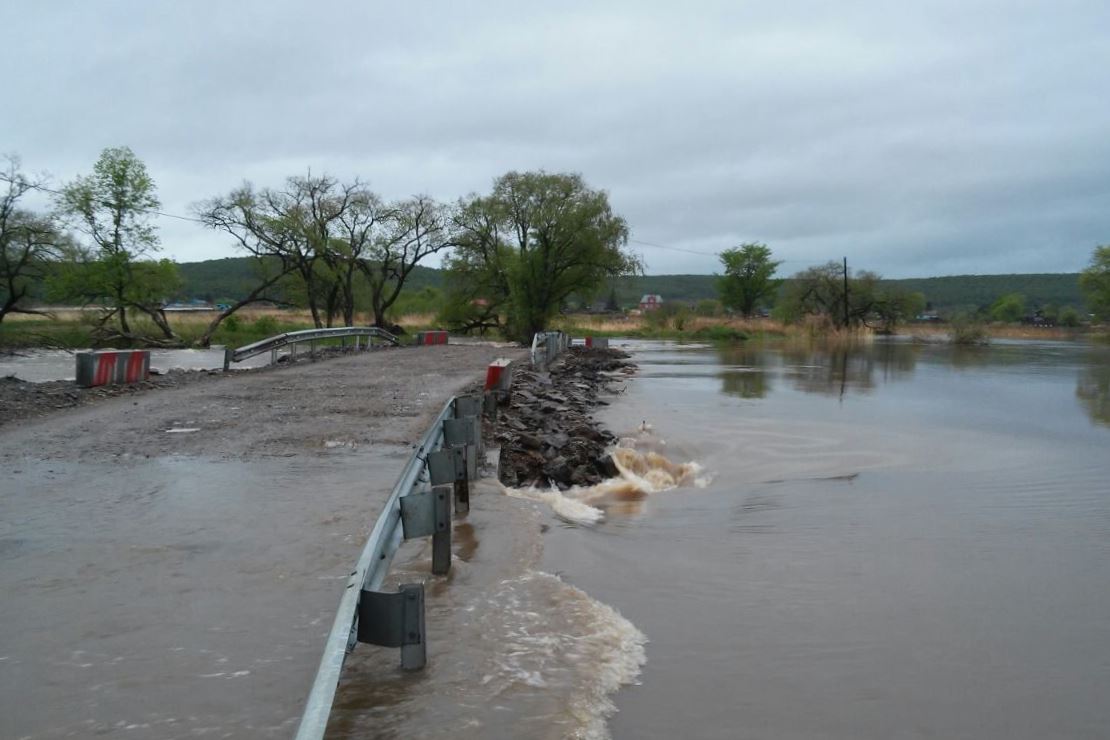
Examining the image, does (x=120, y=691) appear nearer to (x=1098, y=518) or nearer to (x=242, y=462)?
(x=242, y=462)

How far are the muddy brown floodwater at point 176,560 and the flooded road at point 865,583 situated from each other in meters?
1.74

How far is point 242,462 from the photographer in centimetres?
888

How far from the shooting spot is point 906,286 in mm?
119812

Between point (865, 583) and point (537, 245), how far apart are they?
4944cm

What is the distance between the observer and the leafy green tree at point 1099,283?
271 feet

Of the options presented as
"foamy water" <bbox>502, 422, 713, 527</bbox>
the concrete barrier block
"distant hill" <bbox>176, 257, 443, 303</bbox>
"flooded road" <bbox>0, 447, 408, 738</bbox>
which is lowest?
"foamy water" <bbox>502, 422, 713, 527</bbox>

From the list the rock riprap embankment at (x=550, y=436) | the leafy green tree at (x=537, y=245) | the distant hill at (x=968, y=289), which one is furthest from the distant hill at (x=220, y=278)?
the rock riprap embankment at (x=550, y=436)

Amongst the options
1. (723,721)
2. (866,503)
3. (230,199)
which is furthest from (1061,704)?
(230,199)

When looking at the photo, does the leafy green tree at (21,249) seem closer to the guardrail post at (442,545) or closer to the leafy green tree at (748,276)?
the guardrail post at (442,545)

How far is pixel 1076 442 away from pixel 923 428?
2416 millimetres

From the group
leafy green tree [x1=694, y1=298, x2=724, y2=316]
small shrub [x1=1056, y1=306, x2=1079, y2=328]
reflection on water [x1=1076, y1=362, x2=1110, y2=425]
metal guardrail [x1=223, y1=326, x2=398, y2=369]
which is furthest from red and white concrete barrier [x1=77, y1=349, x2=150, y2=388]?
small shrub [x1=1056, y1=306, x2=1079, y2=328]

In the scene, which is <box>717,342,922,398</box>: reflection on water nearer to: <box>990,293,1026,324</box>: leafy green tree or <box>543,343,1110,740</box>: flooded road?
<box>543,343,1110,740</box>: flooded road

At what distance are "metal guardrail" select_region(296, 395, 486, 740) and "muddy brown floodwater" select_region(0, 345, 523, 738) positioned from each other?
48cm

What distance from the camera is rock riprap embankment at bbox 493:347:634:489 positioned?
33.9 ft
